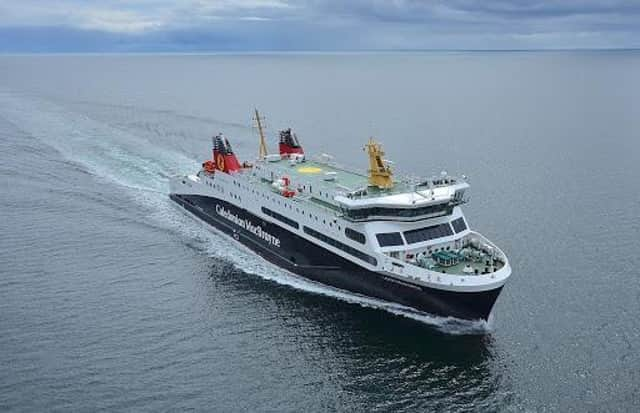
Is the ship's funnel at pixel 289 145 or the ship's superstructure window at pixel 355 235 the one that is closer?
the ship's superstructure window at pixel 355 235

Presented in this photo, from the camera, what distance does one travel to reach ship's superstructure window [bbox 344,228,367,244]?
49.9 meters

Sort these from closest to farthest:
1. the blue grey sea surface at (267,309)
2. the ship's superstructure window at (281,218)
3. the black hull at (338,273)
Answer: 1. the blue grey sea surface at (267,309)
2. the black hull at (338,273)
3. the ship's superstructure window at (281,218)

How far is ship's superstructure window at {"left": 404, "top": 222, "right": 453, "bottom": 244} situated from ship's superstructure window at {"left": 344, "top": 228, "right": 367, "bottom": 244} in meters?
3.48

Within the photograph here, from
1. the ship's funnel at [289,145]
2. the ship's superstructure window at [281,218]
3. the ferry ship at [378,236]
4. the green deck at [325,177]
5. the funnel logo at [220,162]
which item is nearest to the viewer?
the ferry ship at [378,236]

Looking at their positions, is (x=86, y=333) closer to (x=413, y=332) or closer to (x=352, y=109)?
(x=413, y=332)

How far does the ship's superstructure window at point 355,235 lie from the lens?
1964 inches

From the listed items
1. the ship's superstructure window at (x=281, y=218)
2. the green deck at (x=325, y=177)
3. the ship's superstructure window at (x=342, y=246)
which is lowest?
the ship's superstructure window at (x=342, y=246)

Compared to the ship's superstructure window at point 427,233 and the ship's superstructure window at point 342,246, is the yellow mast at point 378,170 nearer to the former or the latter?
the ship's superstructure window at point 427,233

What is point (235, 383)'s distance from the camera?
3994 centimetres

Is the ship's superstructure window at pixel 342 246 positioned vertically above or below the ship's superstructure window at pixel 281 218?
below

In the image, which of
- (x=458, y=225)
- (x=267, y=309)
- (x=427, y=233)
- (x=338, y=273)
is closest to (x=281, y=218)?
(x=338, y=273)

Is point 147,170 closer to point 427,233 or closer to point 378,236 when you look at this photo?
point 378,236

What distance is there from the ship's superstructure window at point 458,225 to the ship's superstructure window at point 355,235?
816cm

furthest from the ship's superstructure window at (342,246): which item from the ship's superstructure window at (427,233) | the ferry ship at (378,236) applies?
the ship's superstructure window at (427,233)
